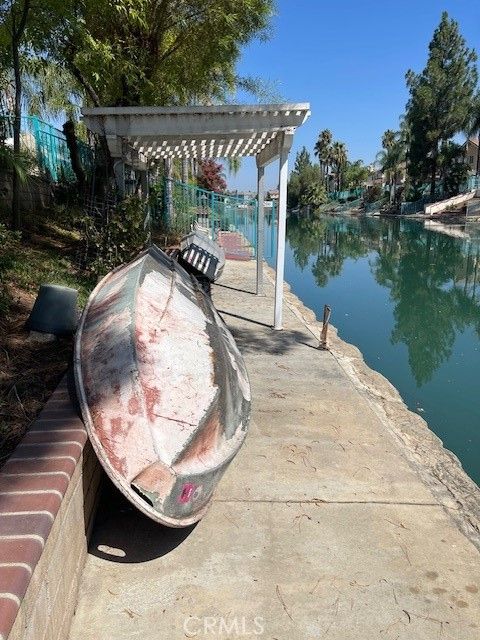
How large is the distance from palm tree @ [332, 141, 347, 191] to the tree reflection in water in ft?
188

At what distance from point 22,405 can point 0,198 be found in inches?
237

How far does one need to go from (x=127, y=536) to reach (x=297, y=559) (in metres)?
1.04

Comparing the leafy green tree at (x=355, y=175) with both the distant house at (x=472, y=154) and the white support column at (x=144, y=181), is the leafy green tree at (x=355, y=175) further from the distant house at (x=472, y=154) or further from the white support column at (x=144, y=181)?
the white support column at (x=144, y=181)

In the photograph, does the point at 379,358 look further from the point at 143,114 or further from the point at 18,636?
the point at 18,636

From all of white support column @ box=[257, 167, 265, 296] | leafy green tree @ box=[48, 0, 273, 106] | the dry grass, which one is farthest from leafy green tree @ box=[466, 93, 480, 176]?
the dry grass

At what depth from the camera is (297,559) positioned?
3.03m

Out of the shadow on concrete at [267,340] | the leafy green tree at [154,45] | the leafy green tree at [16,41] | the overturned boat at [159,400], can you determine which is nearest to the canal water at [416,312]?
the shadow on concrete at [267,340]

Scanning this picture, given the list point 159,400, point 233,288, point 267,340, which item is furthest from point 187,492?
point 233,288

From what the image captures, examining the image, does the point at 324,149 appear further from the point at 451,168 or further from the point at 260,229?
the point at 260,229

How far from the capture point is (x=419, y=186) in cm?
6362

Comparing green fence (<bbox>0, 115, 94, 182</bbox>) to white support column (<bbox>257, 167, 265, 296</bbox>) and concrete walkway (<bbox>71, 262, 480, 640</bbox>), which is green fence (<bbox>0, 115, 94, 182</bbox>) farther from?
concrete walkway (<bbox>71, 262, 480, 640</bbox>)

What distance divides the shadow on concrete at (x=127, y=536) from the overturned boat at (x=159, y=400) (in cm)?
39

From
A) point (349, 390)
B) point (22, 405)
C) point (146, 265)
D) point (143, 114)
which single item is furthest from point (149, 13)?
point (22, 405)

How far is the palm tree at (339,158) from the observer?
9212cm
